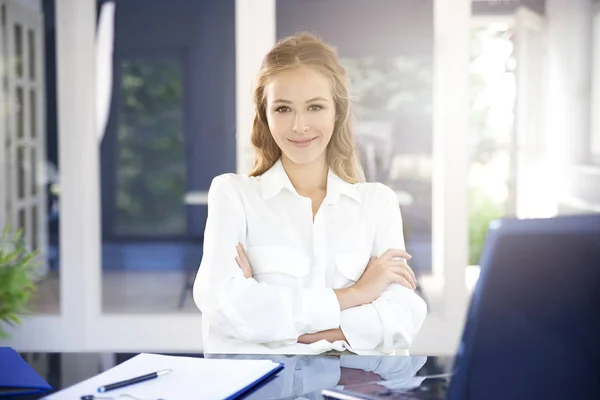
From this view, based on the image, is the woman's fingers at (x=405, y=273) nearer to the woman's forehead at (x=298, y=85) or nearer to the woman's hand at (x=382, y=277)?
the woman's hand at (x=382, y=277)

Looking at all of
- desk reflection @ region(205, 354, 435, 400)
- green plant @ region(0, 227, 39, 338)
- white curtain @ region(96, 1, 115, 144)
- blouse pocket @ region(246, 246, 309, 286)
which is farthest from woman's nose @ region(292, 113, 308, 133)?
green plant @ region(0, 227, 39, 338)

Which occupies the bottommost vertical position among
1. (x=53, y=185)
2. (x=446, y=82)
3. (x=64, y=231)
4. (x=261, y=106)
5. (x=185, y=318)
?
(x=185, y=318)

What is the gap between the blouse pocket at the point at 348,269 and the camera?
1.86m

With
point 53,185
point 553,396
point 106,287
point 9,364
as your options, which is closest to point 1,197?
point 53,185

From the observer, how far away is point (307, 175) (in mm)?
2021

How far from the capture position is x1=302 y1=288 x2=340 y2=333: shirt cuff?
173 centimetres

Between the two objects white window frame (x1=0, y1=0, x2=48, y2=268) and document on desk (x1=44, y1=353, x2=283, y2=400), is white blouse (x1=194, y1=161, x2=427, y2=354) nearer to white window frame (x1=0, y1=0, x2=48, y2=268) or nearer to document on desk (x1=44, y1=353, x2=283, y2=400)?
document on desk (x1=44, y1=353, x2=283, y2=400)

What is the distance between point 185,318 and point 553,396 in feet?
12.7

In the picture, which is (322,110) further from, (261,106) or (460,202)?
(460,202)

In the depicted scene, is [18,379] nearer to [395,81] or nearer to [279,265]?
[279,265]

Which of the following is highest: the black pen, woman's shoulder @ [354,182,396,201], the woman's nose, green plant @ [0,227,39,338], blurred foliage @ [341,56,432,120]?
blurred foliage @ [341,56,432,120]

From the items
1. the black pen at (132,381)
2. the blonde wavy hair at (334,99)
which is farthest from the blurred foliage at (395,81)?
the black pen at (132,381)

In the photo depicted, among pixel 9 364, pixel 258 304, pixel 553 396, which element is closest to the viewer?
pixel 553 396

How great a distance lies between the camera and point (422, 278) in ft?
14.5
